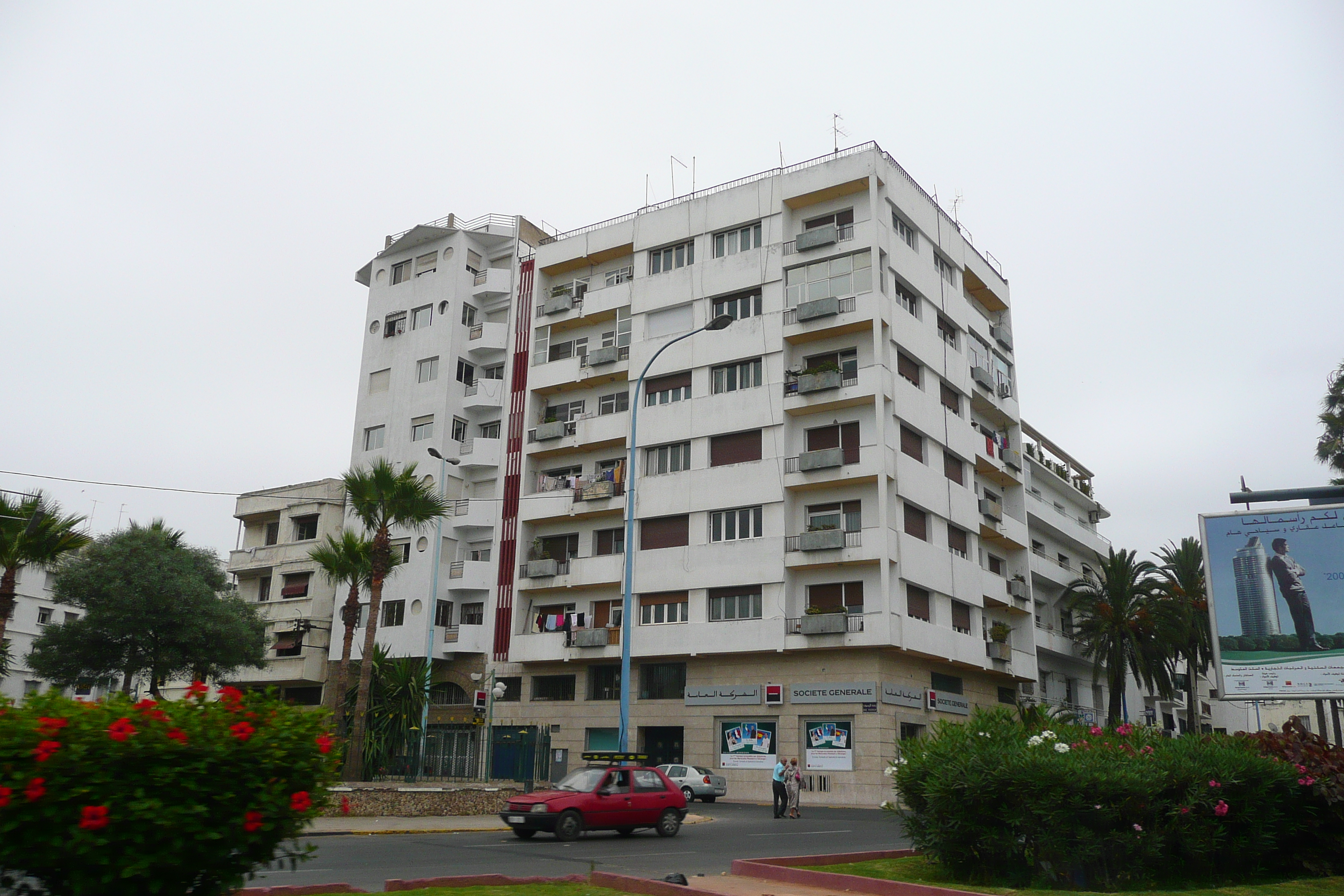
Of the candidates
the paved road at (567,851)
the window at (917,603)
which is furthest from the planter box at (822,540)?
the paved road at (567,851)

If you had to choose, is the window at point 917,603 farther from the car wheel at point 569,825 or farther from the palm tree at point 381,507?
the car wheel at point 569,825

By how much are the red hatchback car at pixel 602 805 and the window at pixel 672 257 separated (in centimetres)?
2916

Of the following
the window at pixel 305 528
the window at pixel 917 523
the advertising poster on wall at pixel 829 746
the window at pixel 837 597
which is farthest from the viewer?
the window at pixel 305 528

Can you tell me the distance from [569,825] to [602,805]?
2.53 feet

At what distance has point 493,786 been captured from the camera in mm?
27516

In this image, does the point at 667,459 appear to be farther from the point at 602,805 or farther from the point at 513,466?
the point at 602,805

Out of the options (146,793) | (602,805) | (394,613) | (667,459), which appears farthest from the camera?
(394,613)

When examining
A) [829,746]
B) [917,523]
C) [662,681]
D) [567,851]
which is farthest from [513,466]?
[567,851]

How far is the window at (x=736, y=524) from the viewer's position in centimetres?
4212

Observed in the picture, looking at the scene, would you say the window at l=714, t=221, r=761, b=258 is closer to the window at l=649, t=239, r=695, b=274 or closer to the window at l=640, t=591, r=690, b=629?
the window at l=649, t=239, r=695, b=274

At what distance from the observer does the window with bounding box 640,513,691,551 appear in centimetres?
4372

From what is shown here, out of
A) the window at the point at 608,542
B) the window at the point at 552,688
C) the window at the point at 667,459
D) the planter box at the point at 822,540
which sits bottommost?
the window at the point at 552,688

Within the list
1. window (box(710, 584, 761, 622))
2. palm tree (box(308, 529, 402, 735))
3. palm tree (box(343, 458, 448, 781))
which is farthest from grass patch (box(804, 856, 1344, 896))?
window (box(710, 584, 761, 622))

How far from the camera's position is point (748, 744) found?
40.9 m
